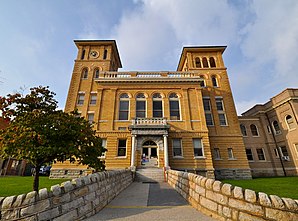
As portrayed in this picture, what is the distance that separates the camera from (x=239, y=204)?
3451 millimetres

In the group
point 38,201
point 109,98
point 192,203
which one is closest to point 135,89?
point 109,98

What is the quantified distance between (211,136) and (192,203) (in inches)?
620

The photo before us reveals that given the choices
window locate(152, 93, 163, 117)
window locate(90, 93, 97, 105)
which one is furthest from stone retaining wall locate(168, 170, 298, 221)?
window locate(90, 93, 97, 105)

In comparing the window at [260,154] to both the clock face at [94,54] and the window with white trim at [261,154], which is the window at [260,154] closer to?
the window with white trim at [261,154]

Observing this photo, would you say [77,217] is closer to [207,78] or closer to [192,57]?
[207,78]

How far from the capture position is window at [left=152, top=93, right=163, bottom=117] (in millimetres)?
19944

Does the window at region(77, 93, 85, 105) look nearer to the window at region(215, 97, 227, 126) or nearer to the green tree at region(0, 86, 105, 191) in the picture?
the green tree at region(0, 86, 105, 191)

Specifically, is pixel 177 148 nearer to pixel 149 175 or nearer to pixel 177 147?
pixel 177 147

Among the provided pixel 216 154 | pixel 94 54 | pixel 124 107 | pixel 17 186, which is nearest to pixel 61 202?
pixel 17 186

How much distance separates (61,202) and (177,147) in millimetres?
15507

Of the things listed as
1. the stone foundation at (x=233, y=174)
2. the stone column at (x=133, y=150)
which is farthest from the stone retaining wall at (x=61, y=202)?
the stone foundation at (x=233, y=174)

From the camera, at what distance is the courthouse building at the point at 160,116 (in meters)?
17.0

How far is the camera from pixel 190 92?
21016 mm

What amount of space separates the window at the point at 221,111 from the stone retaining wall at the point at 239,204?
58.8 ft
